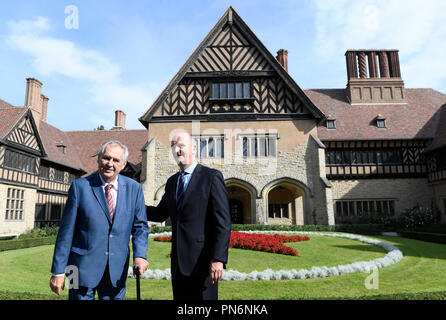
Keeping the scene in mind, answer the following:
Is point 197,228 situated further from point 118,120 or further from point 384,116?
point 118,120

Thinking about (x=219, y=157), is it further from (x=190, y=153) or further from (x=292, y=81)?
(x=190, y=153)

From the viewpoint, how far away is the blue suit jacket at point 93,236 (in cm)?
289

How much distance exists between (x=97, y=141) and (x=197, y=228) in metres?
28.5

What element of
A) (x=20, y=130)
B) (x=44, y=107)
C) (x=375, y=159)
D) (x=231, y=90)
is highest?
(x=44, y=107)

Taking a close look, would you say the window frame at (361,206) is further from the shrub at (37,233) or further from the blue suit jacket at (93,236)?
the blue suit jacket at (93,236)

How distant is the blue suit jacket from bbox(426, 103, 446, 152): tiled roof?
24.0 metres

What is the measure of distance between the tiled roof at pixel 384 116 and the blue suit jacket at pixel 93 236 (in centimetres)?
2183

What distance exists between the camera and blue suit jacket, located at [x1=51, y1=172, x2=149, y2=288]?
289 cm

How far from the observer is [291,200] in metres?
23.1

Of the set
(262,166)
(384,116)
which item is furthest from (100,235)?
(384,116)

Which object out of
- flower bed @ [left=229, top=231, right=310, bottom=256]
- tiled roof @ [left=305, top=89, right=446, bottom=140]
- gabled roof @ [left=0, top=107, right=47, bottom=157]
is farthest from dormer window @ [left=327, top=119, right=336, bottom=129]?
gabled roof @ [left=0, top=107, right=47, bottom=157]

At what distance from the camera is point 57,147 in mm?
24531

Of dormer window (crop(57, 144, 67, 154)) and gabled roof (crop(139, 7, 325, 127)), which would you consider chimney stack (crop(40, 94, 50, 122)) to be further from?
gabled roof (crop(139, 7, 325, 127))

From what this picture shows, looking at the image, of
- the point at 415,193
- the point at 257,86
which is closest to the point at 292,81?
the point at 257,86
